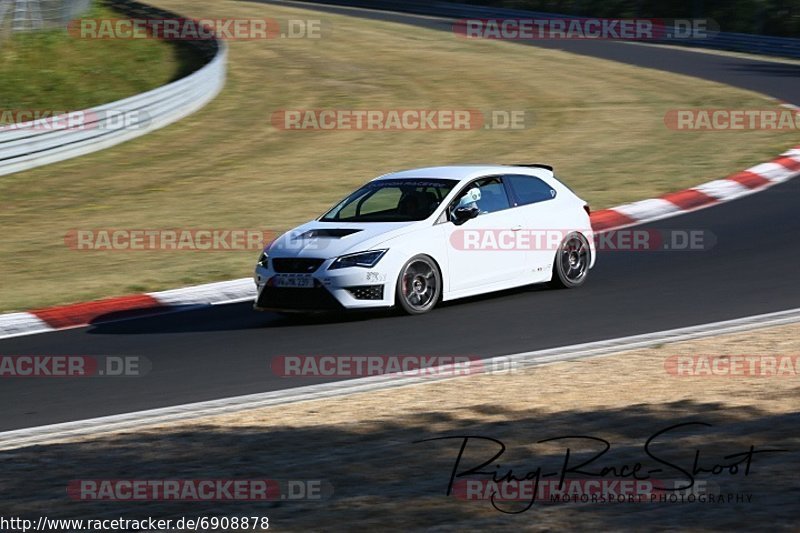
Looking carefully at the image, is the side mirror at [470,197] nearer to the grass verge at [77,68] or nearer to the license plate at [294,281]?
the license plate at [294,281]

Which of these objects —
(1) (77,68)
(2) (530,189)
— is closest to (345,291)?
(2) (530,189)

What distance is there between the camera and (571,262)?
14.0 metres

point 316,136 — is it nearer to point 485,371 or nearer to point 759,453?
point 485,371

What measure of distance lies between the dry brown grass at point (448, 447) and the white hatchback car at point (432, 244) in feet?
8.74

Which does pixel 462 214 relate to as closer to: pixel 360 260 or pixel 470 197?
pixel 470 197

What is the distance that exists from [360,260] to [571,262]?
2.59 meters

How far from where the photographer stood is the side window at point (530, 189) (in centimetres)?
1384

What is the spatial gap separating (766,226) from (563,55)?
20.9 m

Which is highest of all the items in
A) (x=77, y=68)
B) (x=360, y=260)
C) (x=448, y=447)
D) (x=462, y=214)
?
(x=77, y=68)

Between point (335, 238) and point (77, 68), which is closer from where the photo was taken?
point (335, 238)

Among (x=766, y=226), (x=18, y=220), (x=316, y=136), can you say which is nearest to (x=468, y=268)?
(x=766, y=226)

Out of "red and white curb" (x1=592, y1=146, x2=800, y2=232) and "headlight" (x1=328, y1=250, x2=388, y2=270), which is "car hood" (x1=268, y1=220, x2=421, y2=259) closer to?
"headlight" (x1=328, y1=250, x2=388, y2=270)

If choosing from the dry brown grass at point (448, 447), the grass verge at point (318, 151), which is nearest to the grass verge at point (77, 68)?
the grass verge at point (318, 151)

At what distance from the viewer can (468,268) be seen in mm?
13156
